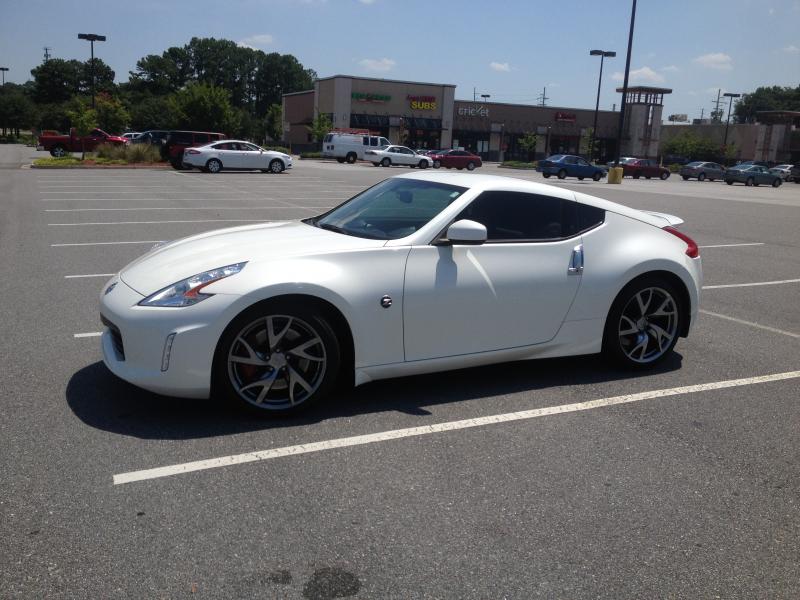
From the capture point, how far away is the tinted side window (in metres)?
4.85

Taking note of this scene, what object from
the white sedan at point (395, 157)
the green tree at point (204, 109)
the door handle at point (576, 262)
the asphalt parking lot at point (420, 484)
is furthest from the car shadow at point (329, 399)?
the green tree at point (204, 109)

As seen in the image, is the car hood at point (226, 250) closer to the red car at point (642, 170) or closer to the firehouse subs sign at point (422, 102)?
the red car at point (642, 170)

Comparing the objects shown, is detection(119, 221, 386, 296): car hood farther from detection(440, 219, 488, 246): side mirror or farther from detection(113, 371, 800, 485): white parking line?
detection(113, 371, 800, 485): white parking line

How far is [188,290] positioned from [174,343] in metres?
0.32

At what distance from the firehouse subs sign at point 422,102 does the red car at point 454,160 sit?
19444mm

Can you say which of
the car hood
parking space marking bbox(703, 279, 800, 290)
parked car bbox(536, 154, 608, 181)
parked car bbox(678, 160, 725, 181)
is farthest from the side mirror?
parked car bbox(678, 160, 725, 181)

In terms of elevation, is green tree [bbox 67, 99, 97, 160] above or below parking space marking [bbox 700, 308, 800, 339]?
above

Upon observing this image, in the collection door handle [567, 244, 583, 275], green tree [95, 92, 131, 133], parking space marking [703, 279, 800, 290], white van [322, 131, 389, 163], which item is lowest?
parking space marking [703, 279, 800, 290]

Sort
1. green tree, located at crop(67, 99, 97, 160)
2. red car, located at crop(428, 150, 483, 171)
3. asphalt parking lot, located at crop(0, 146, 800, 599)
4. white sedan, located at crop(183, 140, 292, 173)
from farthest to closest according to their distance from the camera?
red car, located at crop(428, 150, 483, 171) → green tree, located at crop(67, 99, 97, 160) → white sedan, located at crop(183, 140, 292, 173) → asphalt parking lot, located at crop(0, 146, 800, 599)

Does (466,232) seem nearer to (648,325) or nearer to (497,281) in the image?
(497,281)

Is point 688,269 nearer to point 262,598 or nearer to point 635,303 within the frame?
point 635,303

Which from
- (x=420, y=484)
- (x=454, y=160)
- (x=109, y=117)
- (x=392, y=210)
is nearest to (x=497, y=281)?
(x=392, y=210)

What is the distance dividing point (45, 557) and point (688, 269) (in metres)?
4.62

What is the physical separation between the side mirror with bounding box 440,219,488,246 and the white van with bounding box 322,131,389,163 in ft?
152
